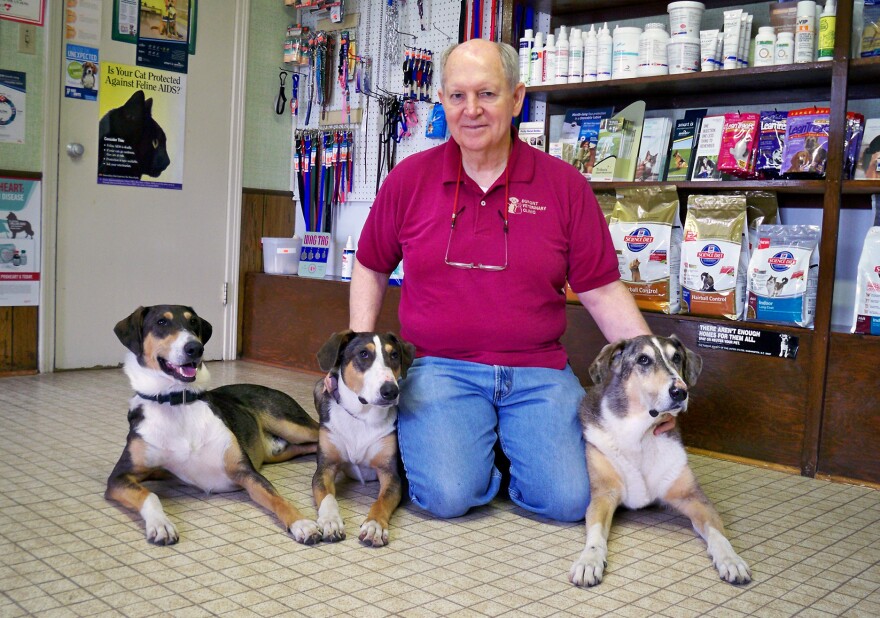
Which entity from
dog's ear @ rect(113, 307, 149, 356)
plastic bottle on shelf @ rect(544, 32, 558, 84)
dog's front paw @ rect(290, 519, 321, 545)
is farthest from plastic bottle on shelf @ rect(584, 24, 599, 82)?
dog's front paw @ rect(290, 519, 321, 545)

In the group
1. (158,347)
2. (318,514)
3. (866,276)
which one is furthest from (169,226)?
(866,276)

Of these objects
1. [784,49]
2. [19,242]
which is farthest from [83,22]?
[784,49]

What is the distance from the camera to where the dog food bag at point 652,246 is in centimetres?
328

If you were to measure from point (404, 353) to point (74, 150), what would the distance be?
2.70m

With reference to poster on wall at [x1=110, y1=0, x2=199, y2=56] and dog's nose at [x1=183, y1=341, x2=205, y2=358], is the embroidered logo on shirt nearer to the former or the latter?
dog's nose at [x1=183, y1=341, x2=205, y2=358]

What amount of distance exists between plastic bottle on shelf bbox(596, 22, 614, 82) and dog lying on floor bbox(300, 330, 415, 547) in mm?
1654

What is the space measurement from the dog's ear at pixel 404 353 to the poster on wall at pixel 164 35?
290cm

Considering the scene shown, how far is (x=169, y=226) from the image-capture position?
15.3 ft

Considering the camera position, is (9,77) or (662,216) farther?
(9,77)

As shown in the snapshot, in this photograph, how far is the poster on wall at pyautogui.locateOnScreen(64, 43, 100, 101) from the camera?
165 inches

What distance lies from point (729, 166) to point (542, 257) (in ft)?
3.85

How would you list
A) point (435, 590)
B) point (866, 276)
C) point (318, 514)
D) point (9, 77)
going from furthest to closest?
point (9, 77)
point (866, 276)
point (318, 514)
point (435, 590)

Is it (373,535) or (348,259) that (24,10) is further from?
(373,535)

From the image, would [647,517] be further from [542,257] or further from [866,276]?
[866,276]
